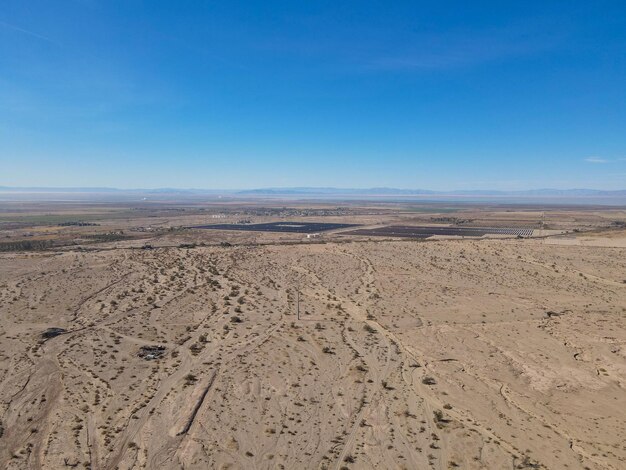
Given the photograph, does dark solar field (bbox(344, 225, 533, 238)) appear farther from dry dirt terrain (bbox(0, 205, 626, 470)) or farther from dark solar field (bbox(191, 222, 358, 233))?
dry dirt terrain (bbox(0, 205, 626, 470))

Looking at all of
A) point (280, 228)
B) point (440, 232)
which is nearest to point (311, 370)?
point (440, 232)

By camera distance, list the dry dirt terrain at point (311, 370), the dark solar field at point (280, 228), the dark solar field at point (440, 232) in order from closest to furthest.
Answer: the dry dirt terrain at point (311, 370), the dark solar field at point (440, 232), the dark solar field at point (280, 228)

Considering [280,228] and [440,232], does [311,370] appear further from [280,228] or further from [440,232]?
[280,228]

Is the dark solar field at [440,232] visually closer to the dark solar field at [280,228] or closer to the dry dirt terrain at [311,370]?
the dark solar field at [280,228]

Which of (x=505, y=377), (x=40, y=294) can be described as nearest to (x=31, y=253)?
(x=40, y=294)

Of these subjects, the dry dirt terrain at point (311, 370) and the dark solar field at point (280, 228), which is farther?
the dark solar field at point (280, 228)

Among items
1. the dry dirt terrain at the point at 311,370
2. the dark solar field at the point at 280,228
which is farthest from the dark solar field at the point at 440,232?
the dry dirt terrain at the point at 311,370

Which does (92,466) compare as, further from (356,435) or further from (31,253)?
(31,253)

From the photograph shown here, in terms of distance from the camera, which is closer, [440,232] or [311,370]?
[311,370]
